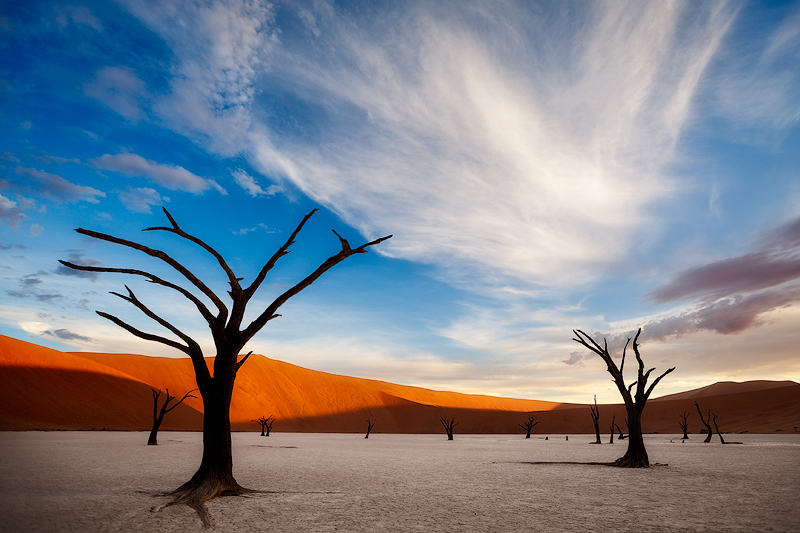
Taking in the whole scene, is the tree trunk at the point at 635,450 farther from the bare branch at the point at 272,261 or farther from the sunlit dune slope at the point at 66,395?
the sunlit dune slope at the point at 66,395

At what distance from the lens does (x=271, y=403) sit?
8662 cm

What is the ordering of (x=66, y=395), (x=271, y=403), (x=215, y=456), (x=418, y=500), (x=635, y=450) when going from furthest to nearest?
1. (x=271, y=403)
2. (x=66, y=395)
3. (x=635, y=450)
4. (x=215, y=456)
5. (x=418, y=500)

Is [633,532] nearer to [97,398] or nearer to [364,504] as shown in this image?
[364,504]

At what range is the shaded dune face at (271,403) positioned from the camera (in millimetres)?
55812

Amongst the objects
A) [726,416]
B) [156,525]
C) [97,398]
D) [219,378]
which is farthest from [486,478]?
[726,416]

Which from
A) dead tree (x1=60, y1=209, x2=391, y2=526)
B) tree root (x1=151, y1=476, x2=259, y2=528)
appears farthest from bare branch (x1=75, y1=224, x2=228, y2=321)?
tree root (x1=151, y1=476, x2=259, y2=528)

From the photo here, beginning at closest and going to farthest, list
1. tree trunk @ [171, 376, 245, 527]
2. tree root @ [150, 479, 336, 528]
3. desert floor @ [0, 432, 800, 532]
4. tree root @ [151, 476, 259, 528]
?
desert floor @ [0, 432, 800, 532] → tree root @ [150, 479, 336, 528] → tree root @ [151, 476, 259, 528] → tree trunk @ [171, 376, 245, 527]

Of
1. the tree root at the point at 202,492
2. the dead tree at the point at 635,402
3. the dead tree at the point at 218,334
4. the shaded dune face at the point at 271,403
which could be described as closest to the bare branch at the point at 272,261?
the dead tree at the point at 218,334

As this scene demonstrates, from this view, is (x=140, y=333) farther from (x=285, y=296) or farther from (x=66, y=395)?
(x=66, y=395)

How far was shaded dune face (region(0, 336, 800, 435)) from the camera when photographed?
55.8 m

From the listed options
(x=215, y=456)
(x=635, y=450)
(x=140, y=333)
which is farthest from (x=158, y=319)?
(x=635, y=450)

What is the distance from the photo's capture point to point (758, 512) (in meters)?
7.66

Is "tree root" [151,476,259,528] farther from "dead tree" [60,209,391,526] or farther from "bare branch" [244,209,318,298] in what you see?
"bare branch" [244,209,318,298]

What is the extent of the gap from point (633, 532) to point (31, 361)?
77167mm
